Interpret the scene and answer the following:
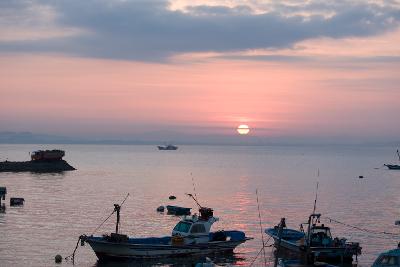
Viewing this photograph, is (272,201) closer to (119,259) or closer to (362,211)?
(362,211)

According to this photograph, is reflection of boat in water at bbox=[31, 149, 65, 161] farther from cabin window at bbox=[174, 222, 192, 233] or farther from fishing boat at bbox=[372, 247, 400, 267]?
fishing boat at bbox=[372, 247, 400, 267]

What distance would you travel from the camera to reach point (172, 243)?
142 ft

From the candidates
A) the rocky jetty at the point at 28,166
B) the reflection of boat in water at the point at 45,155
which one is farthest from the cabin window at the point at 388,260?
the reflection of boat in water at the point at 45,155

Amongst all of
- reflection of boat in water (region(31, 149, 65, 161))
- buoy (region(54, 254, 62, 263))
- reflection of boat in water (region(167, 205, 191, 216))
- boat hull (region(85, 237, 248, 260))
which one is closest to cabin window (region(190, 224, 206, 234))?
boat hull (region(85, 237, 248, 260))

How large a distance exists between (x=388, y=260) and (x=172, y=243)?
16.5 m

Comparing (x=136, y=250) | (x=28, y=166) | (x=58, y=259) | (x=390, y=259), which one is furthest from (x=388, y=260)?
(x=28, y=166)

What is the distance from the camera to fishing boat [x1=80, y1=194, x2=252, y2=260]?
42344mm

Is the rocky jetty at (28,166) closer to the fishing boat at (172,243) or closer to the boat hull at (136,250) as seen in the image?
the fishing boat at (172,243)

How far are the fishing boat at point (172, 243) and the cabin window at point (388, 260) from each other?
50.5 feet

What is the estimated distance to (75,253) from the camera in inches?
1795

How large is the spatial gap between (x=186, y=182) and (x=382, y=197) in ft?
145

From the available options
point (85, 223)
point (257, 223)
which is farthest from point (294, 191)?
point (85, 223)

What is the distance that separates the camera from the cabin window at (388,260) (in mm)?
31219

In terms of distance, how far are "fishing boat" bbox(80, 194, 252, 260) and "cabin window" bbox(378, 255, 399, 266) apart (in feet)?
50.5
